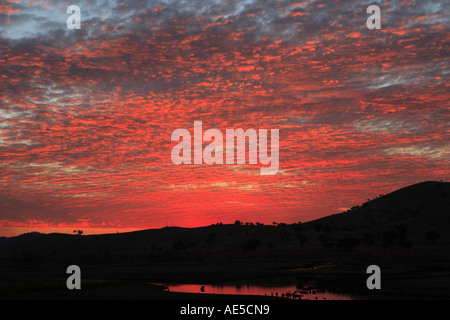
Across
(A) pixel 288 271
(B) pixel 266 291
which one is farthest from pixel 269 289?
(A) pixel 288 271

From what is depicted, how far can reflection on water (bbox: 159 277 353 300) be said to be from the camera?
2006 inches

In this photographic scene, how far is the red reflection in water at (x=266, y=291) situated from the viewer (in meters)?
50.5

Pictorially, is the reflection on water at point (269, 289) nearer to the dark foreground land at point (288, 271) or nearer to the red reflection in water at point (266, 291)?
the red reflection in water at point (266, 291)

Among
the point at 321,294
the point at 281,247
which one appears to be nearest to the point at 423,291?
the point at 321,294

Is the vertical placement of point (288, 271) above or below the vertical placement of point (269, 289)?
below

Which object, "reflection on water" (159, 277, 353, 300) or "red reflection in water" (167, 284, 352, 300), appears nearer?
"red reflection in water" (167, 284, 352, 300)

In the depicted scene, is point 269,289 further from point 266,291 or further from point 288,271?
point 288,271

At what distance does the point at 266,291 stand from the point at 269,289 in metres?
2.26

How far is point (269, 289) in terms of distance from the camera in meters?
60.3

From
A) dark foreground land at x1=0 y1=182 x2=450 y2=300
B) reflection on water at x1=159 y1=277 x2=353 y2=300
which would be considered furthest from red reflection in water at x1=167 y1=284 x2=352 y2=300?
dark foreground land at x1=0 y1=182 x2=450 y2=300

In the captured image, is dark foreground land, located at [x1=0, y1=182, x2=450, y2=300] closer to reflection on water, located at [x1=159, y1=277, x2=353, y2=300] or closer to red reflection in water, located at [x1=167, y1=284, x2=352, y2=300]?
reflection on water, located at [x1=159, y1=277, x2=353, y2=300]
